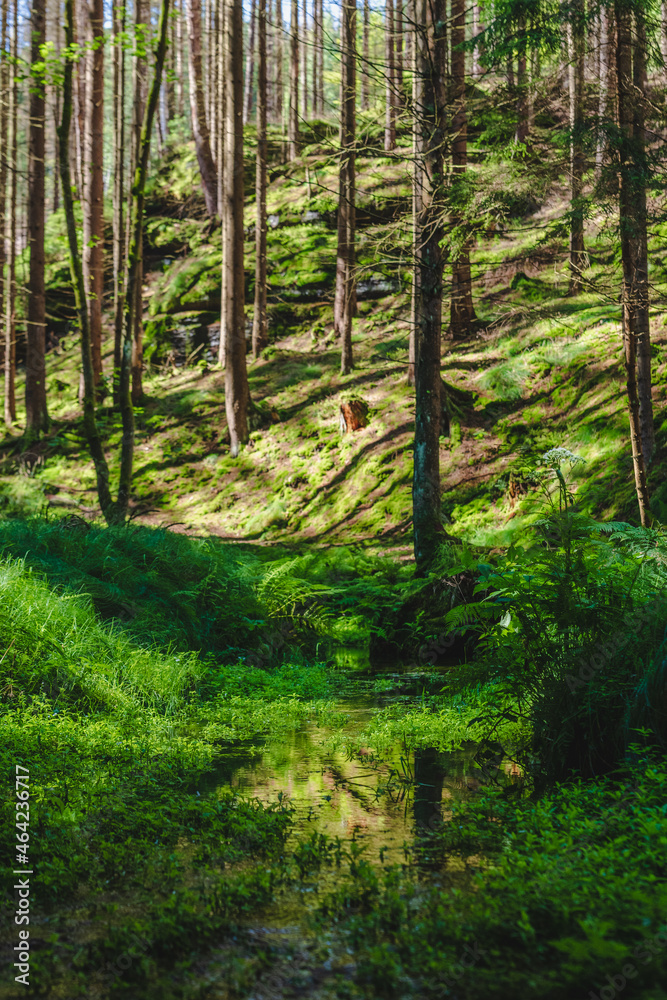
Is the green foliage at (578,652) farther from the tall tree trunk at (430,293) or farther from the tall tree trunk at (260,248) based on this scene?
the tall tree trunk at (260,248)

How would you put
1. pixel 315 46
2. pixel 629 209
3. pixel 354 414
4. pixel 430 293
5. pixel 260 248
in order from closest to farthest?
pixel 315 46, pixel 629 209, pixel 430 293, pixel 354 414, pixel 260 248

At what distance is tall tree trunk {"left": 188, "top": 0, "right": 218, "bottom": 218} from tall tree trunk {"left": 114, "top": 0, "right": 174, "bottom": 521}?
17.4 metres

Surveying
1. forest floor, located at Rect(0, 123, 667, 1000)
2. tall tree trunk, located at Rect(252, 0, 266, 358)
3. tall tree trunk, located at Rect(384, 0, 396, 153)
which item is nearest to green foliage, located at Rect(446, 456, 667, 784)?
forest floor, located at Rect(0, 123, 667, 1000)

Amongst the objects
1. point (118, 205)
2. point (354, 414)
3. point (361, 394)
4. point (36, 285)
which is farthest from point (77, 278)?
point (118, 205)

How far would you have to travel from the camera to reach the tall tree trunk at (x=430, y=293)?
368 inches

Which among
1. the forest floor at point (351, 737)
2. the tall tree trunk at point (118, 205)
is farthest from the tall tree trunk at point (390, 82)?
the tall tree trunk at point (118, 205)

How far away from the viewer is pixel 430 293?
31.7 feet

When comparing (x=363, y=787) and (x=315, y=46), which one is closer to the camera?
(x=363, y=787)

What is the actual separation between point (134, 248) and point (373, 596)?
21.6 feet

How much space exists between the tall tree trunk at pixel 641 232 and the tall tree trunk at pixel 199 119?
66.3ft

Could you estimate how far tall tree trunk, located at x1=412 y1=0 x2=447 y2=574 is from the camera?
935cm

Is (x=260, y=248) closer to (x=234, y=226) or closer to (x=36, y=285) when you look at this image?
(x=234, y=226)

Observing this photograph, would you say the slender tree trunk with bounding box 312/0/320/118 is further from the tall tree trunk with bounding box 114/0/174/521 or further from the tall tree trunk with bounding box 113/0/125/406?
the tall tree trunk with bounding box 113/0/125/406

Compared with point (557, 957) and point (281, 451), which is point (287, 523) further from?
point (557, 957)
